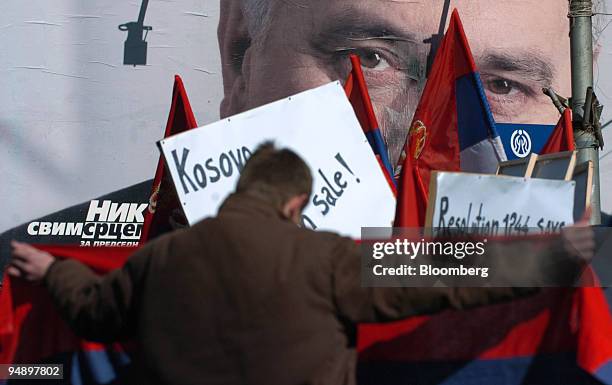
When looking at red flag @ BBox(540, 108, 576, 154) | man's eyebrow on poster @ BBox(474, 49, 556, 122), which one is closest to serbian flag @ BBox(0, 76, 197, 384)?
red flag @ BBox(540, 108, 576, 154)

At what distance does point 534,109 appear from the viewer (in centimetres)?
988

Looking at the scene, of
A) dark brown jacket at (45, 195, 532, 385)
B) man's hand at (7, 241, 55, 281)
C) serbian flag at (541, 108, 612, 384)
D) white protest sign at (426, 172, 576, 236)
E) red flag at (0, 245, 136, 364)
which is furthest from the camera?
white protest sign at (426, 172, 576, 236)

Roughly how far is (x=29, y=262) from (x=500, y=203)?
193 cm

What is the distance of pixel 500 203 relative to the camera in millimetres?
3783

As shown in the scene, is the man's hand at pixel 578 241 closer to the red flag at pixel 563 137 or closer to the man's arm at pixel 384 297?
the man's arm at pixel 384 297

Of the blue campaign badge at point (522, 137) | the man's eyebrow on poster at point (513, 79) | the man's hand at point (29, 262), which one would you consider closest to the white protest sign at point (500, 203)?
the man's hand at point (29, 262)

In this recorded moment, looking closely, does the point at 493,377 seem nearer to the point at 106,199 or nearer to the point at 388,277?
the point at 388,277

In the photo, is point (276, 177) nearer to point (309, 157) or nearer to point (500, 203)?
point (500, 203)

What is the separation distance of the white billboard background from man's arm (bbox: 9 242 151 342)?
21.1 ft

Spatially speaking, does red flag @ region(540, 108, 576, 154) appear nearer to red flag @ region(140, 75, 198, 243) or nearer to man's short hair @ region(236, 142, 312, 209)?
red flag @ region(140, 75, 198, 243)

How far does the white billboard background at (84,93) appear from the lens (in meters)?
9.20

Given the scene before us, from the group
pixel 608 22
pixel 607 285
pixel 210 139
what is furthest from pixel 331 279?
pixel 608 22

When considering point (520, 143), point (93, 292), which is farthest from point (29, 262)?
point (520, 143)

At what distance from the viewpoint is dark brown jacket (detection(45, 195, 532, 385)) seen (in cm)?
261
